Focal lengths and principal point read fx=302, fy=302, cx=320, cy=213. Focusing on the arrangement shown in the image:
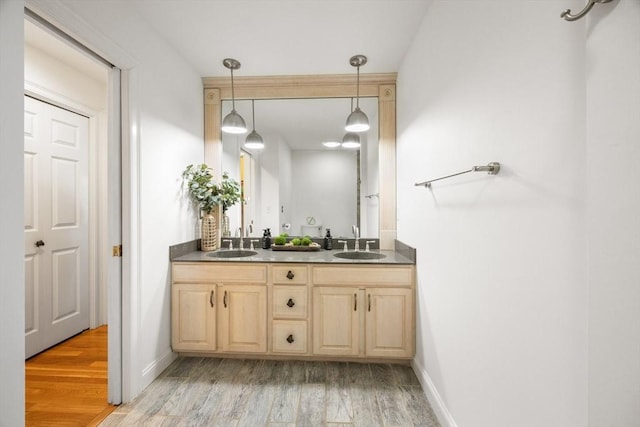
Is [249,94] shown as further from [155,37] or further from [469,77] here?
[469,77]

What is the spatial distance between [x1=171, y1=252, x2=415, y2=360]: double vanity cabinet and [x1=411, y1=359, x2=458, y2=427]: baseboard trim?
0.57 ft

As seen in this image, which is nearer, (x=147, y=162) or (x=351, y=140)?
(x=147, y=162)

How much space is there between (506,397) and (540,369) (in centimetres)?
25

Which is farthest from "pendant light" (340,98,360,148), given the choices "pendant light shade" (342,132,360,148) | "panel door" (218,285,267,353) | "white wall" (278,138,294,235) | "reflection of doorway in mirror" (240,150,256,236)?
"panel door" (218,285,267,353)

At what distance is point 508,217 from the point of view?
40.9 inches

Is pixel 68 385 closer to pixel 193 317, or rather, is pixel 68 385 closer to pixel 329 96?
pixel 193 317

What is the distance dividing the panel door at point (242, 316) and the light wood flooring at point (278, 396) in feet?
0.56

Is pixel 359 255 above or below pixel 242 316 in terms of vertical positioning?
above

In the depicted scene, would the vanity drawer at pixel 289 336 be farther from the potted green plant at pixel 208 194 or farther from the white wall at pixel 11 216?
the white wall at pixel 11 216

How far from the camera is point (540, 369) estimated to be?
35.1 inches

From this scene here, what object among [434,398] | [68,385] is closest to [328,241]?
[434,398]

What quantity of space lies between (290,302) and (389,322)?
768 millimetres

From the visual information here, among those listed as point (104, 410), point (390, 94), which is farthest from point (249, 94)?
point (104, 410)

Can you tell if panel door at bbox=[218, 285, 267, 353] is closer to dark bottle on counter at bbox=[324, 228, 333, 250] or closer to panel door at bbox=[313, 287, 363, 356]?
panel door at bbox=[313, 287, 363, 356]
